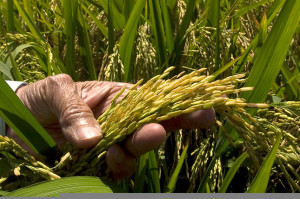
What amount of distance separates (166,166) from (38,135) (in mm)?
609

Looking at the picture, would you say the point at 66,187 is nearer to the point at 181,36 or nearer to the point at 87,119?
the point at 87,119

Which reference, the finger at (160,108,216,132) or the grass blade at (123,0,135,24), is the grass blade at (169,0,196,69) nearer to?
the grass blade at (123,0,135,24)

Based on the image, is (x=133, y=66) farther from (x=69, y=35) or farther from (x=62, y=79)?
(x=62, y=79)

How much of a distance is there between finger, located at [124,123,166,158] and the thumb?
0.26 ft

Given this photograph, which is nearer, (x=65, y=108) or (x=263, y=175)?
(x=263, y=175)

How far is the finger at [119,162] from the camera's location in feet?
3.91

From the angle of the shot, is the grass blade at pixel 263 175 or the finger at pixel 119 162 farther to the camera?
the finger at pixel 119 162

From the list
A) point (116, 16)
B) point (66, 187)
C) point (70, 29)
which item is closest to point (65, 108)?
point (66, 187)

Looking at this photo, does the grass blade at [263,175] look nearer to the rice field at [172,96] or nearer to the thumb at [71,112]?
the rice field at [172,96]

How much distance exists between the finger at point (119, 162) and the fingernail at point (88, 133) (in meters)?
0.05

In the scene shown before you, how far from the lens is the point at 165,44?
76.4 inches

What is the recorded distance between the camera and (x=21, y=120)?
125 centimetres

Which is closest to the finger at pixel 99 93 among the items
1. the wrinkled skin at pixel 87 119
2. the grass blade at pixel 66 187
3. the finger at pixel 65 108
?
the wrinkled skin at pixel 87 119

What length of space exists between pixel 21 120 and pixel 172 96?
0.40 meters
